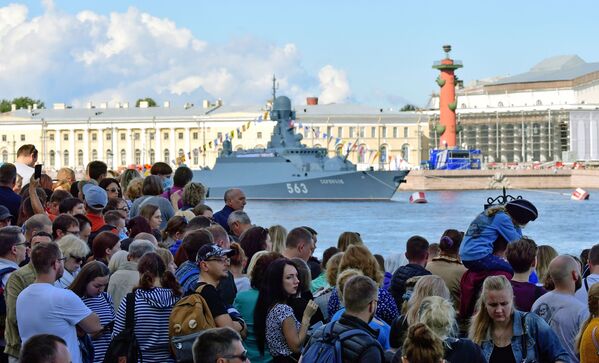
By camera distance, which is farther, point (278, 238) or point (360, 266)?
point (278, 238)

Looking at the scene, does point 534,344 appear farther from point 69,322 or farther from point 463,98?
point 463,98

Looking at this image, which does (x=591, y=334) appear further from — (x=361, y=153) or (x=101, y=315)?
(x=361, y=153)

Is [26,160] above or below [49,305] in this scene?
above

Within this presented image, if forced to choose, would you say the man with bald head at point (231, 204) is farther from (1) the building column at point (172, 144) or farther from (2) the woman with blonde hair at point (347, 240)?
(1) the building column at point (172, 144)

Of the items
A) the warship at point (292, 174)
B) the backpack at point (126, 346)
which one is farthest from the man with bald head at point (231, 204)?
the warship at point (292, 174)

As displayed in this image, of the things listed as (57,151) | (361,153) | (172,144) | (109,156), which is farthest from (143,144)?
(361,153)

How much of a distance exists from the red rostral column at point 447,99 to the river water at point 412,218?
15.9m

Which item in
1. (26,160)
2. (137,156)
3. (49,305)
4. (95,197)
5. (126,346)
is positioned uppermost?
(26,160)

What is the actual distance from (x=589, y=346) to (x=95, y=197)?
15.8 feet

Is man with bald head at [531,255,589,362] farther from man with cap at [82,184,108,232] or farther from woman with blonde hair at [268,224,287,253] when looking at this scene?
man with cap at [82,184,108,232]

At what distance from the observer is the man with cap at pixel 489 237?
697cm

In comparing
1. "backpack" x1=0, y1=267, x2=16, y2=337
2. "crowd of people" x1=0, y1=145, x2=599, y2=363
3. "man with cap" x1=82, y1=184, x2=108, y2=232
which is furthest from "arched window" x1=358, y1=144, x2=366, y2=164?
"backpack" x1=0, y1=267, x2=16, y2=337

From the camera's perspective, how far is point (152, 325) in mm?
6238

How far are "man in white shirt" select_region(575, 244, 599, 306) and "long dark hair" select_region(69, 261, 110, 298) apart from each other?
2369 mm
